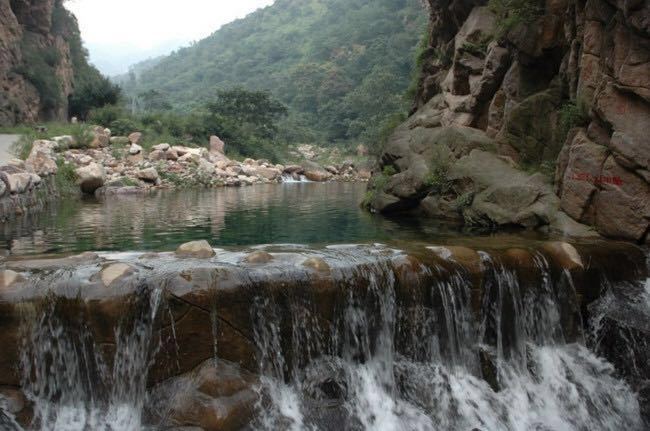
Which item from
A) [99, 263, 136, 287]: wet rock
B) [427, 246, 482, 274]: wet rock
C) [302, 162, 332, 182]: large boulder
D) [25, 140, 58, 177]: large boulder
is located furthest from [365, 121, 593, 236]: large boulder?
[302, 162, 332, 182]: large boulder

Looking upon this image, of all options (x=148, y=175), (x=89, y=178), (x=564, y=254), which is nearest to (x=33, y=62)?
(x=148, y=175)

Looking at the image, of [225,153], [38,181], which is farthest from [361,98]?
[38,181]

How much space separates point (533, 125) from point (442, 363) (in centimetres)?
670

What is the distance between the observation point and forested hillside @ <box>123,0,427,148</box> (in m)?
50.1

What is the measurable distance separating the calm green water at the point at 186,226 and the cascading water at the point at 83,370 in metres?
3.06

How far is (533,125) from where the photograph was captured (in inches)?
406

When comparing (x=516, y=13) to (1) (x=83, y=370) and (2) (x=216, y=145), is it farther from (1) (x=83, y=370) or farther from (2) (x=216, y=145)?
(2) (x=216, y=145)

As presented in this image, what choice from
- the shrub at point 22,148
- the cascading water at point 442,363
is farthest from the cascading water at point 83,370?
the shrub at point 22,148

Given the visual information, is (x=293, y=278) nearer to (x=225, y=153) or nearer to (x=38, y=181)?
(x=38, y=181)

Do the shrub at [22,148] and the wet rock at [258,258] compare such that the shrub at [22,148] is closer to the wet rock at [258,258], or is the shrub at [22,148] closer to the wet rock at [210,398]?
the wet rock at [258,258]

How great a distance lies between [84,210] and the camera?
40.8 feet

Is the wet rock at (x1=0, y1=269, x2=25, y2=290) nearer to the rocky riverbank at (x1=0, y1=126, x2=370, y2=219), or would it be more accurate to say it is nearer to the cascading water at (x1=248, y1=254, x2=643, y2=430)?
the cascading water at (x1=248, y1=254, x2=643, y2=430)

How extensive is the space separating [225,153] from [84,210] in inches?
851

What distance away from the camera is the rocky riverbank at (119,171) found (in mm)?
12047
